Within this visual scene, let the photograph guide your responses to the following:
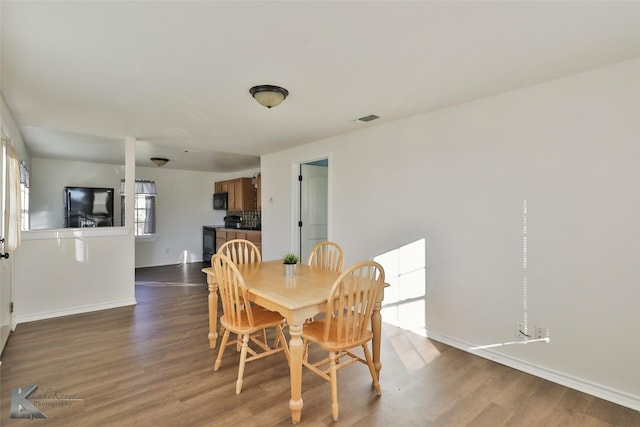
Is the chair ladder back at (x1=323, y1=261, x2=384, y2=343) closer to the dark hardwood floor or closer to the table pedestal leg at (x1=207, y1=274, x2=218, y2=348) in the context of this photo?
the dark hardwood floor

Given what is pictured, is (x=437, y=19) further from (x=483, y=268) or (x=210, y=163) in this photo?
(x=210, y=163)

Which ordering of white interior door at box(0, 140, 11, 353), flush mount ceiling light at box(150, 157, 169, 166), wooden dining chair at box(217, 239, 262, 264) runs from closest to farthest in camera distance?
white interior door at box(0, 140, 11, 353) → wooden dining chair at box(217, 239, 262, 264) → flush mount ceiling light at box(150, 157, 169, 166)

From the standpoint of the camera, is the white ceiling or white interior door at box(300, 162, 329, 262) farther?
white interior door at box(300, 162, 329, 262)

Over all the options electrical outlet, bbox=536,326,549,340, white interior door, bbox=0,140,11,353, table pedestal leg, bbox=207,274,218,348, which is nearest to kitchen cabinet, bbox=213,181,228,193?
white interior door, bbox=0,140,11,353

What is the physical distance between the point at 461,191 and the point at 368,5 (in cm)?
193

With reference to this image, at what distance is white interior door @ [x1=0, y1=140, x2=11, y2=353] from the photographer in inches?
100

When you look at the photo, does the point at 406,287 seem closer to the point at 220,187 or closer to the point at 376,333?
the point at 376,333

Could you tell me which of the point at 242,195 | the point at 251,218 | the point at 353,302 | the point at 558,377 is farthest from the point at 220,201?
the point at 558,377

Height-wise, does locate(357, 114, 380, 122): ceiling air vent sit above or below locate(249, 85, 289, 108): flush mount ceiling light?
above

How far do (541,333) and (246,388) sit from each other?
7.44 feet

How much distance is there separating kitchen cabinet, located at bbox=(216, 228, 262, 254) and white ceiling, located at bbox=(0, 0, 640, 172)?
9.82 ft

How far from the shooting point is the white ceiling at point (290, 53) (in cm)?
160

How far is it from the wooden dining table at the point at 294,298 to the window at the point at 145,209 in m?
5.03

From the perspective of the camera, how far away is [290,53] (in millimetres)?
2008
